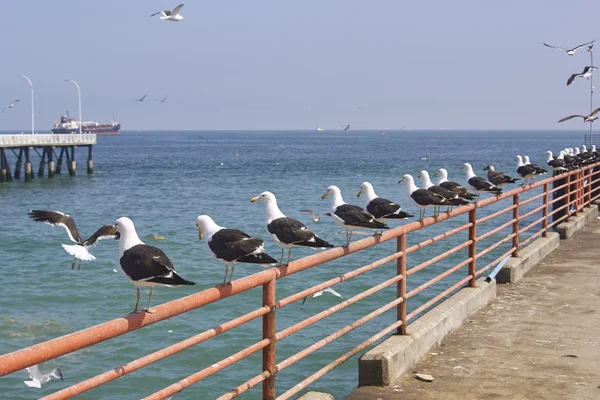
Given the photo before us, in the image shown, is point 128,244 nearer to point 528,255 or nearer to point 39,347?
point 39,347

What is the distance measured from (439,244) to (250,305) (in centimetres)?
1021

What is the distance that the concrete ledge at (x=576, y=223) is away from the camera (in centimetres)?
1418

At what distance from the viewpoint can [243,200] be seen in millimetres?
45688

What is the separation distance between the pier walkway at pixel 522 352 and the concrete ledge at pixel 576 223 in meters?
3.90

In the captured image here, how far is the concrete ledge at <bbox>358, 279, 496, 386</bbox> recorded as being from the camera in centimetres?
620

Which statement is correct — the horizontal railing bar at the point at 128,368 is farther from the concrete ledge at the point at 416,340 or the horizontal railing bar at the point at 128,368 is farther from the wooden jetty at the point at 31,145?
the wooden jetty at the point at 31,145

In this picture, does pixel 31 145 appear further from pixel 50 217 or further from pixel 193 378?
pixel 193 378

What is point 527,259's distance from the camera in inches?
425

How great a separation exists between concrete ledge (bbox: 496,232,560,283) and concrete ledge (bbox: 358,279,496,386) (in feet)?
3.64

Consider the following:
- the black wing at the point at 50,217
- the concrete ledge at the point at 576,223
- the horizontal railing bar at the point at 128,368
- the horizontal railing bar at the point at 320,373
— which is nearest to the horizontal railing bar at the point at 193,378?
the horizontal railing bar at the point at 128,368

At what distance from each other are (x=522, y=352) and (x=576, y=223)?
8715mm

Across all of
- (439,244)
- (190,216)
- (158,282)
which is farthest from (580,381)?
(190,216)

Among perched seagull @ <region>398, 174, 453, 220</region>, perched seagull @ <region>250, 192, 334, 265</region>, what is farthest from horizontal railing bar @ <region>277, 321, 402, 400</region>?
perched seagull @ <region>398, 174, 453, 220</region>

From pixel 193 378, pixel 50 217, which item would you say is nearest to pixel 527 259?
pixel 50 217
